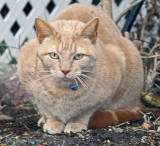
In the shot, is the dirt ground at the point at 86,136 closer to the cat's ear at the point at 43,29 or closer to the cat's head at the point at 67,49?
the cat's head at the point at 67,49

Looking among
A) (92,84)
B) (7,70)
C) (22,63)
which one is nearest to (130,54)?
(92,84)

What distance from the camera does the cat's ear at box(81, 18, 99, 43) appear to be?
2.73 m

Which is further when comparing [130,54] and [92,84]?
[130,54]

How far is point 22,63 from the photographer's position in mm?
3199

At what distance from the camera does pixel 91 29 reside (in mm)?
2768

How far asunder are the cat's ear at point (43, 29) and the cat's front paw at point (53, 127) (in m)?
0.65

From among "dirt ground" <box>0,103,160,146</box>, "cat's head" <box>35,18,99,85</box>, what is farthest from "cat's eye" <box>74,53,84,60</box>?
"dirt ground" <box>0,103,160,146</box>

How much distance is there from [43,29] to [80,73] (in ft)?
1.32

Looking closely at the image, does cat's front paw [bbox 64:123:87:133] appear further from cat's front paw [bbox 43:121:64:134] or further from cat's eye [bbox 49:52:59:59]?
cat's eye [bbox 49:52:59:59]

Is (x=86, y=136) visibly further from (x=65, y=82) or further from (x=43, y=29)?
(x=43, y=29)

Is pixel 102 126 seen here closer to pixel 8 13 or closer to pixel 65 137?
pixel 65 137

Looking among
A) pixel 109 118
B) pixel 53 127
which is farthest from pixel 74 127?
pixel 109 118

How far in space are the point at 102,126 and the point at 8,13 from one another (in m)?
2.61

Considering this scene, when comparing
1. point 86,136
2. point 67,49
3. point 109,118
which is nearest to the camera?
point 67,49
